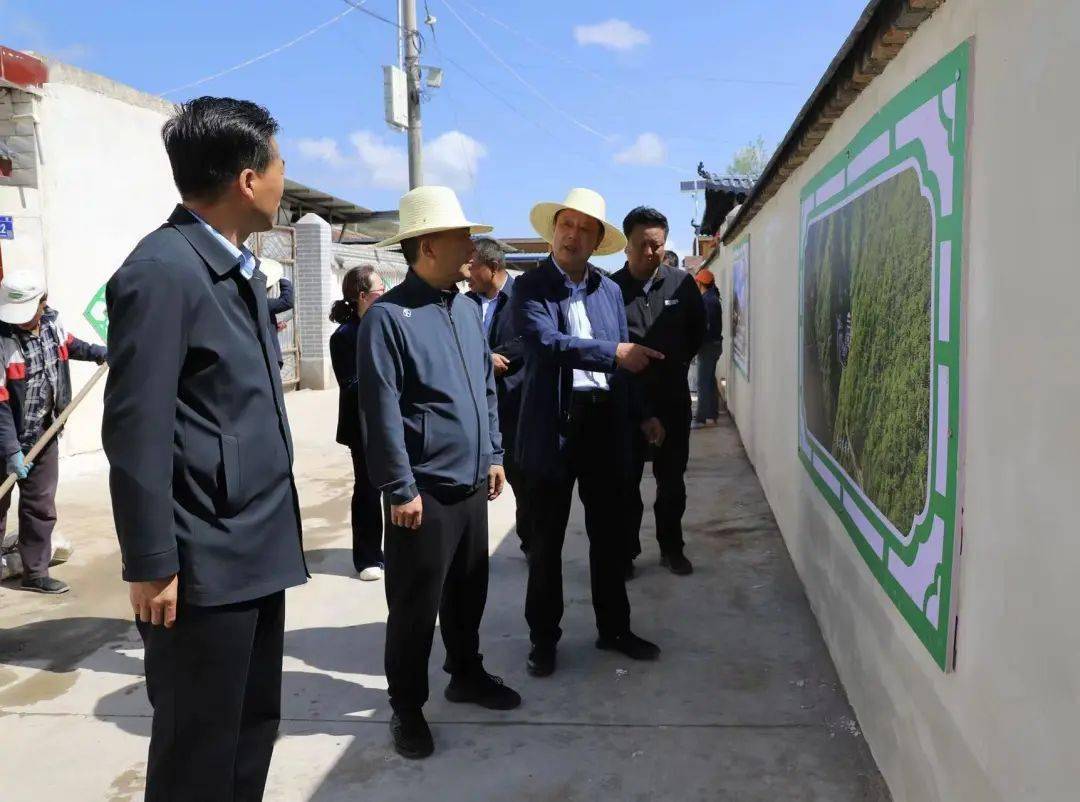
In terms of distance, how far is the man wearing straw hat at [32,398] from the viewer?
14.8ft

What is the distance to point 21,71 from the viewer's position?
27.5ft

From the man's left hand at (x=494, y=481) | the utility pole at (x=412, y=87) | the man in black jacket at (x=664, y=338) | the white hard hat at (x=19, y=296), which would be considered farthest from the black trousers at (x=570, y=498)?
the utility pole at (x=412, y=87)

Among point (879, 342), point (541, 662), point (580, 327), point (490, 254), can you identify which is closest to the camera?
point (879, 342)

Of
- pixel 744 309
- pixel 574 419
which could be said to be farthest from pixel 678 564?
pixel 744 309

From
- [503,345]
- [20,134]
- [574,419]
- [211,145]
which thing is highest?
[20,134]

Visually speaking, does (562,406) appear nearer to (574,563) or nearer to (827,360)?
(827,360)

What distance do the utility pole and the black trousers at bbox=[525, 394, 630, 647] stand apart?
11.9 meters

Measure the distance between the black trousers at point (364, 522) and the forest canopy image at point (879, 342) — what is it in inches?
98.3

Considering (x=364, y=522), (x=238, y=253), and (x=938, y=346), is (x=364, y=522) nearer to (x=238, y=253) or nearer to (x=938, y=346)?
A: (x=238, y=253)

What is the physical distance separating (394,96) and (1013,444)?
1412 cm

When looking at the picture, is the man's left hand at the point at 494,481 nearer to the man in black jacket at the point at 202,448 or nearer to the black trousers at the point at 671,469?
the man in black jacket at the point at 202,448

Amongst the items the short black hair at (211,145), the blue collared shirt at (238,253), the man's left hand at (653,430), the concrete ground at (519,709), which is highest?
the short black hair at (211,145)

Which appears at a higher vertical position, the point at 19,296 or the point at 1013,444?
the point at 19,296

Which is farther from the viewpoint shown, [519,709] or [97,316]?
[97,316]
